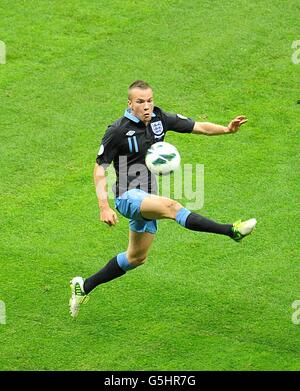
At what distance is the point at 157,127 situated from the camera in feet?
35.7

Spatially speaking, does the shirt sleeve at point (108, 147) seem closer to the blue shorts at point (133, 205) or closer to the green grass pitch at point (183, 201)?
the blue shorts at point (133, 205)

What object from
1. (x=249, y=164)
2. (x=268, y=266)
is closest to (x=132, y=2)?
(x=249, y=164)

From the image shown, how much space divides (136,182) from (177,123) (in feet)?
2.73

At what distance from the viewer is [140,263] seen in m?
11.1

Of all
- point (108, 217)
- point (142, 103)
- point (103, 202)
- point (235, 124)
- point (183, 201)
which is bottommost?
point (108, 217)

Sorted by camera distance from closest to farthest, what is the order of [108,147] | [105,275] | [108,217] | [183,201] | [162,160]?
[108,217] → [162,160] → [108,147] → [105,275] → [183,201]

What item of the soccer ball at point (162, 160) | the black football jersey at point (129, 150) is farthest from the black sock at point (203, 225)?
the black football jersey at point (129, 150)

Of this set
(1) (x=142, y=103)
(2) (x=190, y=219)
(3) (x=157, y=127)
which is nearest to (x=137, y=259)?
(2) (x=190, y=219)

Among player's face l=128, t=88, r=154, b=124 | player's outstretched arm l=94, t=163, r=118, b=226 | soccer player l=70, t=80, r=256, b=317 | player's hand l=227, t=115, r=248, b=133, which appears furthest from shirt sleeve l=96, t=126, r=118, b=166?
player's hand l=227, t=115, r=248, b=133

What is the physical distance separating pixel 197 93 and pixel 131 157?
198 inches

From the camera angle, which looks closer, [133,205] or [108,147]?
[133,205]

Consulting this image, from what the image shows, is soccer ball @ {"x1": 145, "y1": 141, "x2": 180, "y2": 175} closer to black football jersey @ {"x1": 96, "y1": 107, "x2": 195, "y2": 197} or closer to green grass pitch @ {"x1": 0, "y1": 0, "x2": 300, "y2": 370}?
black football jersey @ {"x1": 96, "y1": 107, "x2": 195, "y2": 197}

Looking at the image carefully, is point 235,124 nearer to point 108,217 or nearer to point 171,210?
point 171,210

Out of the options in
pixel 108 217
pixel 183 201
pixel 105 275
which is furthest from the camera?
pixel 183 201
